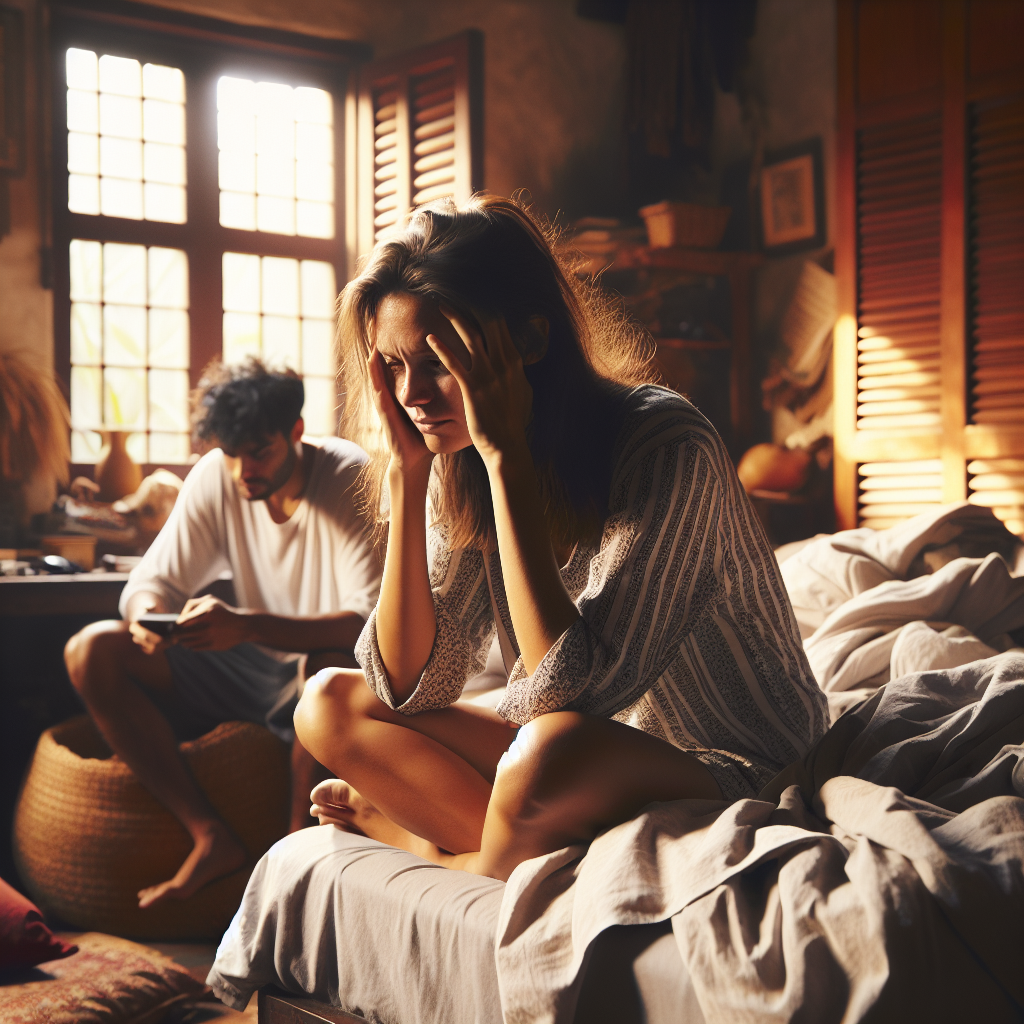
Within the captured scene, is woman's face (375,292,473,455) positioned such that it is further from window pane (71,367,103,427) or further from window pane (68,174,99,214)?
window pane (68,174,99,214)

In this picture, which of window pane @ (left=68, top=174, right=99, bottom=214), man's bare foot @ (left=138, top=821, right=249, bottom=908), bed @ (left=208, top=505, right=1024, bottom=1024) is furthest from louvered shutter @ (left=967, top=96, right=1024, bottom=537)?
window pane @ (left=68, top=174, right=99, bottom=214)

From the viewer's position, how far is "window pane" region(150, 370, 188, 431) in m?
3.58

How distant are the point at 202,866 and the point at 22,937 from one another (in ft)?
1.36

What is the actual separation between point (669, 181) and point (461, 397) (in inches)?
123

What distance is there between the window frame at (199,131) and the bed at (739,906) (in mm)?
2395

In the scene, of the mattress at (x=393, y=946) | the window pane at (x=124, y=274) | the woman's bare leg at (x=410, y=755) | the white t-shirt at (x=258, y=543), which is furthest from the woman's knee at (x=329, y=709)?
the window pane at (x=124, y=274)

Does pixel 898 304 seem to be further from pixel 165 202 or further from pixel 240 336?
pixel 165 202

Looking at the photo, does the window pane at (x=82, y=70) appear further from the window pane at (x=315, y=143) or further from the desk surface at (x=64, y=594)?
the desk surface at (x=64, y=594)

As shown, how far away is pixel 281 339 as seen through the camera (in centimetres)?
381

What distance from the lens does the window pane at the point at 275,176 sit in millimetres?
3758

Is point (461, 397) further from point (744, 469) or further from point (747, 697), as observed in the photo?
point (744, 469)

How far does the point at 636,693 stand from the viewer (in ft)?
4.10

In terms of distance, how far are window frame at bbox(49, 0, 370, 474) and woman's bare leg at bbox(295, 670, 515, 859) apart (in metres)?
2.22

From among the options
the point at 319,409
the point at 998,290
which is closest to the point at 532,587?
the point at 998,290
